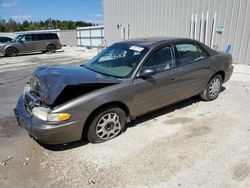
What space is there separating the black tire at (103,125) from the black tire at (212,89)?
232cm

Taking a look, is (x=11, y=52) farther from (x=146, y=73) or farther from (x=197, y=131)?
(x=197, y=131)

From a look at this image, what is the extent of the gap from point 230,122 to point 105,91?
2.45 m

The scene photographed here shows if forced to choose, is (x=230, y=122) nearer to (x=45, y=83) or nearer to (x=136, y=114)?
Answer: (x=136, y=114)

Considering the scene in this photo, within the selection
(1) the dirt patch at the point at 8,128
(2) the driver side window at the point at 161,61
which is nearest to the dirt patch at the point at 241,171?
(2) the driver side window at the point at 161,61

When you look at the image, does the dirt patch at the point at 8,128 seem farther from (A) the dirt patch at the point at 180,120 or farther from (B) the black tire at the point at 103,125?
(A) the dirt patch at the point at 180,120

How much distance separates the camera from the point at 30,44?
56.1ft

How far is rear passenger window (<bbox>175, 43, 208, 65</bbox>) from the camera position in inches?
171

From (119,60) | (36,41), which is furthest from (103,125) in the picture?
(36,41)

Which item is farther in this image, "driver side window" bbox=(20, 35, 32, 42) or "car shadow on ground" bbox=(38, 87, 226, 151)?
"driver side window" bbox=(20, 35, 32, 42)

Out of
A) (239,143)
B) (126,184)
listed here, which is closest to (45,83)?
(126,184)

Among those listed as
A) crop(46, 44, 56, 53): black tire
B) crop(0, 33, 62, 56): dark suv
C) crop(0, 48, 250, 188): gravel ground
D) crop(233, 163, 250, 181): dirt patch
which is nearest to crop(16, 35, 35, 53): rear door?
crop(0, 33, 62, 56): dark suv

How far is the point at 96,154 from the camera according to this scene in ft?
10.7

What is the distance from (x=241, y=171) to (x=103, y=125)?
199cm

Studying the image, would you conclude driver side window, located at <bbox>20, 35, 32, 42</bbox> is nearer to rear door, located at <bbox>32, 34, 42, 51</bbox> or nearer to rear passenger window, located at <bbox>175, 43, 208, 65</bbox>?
rear door, located at <bbox>32, 34, 42, 51</bbox>
